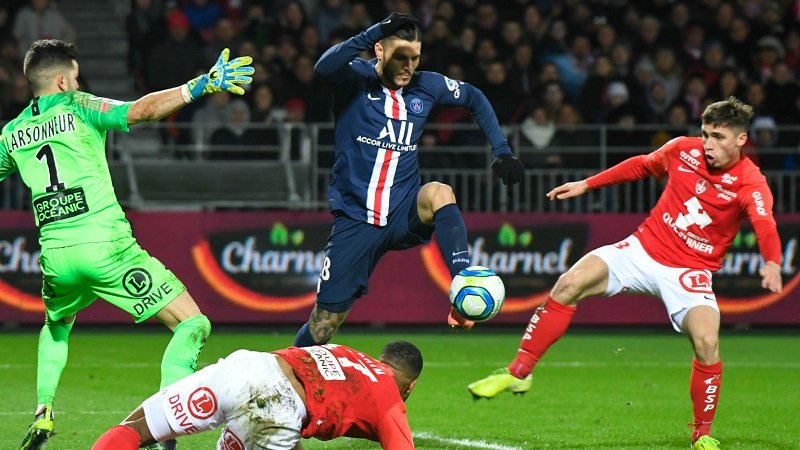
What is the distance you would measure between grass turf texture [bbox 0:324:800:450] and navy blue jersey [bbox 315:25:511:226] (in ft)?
5.15

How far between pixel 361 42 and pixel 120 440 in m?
3.22

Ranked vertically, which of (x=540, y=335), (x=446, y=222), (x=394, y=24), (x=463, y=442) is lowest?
(x=463, y=442)

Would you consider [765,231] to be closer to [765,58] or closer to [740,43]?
[765,58]

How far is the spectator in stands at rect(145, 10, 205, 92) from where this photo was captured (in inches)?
681

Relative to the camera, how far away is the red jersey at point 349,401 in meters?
5.85

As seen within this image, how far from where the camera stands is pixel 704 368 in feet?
26.4

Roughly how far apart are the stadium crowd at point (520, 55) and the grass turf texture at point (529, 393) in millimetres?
2968

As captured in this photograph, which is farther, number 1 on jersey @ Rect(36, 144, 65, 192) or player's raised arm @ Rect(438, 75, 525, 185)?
player's raised arm @ Rect(438, 75, 525, 185)

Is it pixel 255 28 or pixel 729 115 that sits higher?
pixel 255 28

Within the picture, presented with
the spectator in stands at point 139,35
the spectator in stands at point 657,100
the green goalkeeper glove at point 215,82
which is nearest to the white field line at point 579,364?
the spectator in stands at point 657,100

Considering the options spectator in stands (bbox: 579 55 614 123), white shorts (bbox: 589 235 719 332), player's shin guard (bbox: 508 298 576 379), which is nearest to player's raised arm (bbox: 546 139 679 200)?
white shorts (bbox: 589 235 719 332)

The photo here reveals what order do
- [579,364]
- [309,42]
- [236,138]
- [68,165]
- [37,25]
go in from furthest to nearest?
[309,42]
[37,25]
[236,138]
[579,364]
[68,165]

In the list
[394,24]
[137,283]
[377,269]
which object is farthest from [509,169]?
[377,269]

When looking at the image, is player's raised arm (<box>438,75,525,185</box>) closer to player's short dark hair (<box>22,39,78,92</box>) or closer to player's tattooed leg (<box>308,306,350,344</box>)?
player's tattooed leg (<box>308,306,350,344</box>)
